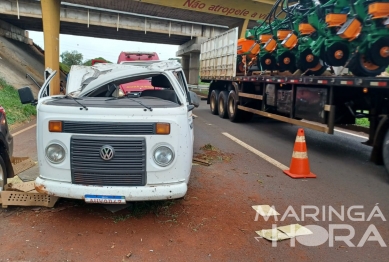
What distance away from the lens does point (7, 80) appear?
54.0ft

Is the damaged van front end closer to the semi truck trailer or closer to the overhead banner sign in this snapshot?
the semi truck trailer

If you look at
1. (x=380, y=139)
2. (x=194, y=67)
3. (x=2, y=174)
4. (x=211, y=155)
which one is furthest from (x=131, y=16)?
(x=2, y=174)

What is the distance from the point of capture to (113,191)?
3.51 metres

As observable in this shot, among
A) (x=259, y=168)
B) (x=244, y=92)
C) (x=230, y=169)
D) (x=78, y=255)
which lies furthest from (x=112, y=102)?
(x=244, y=92)

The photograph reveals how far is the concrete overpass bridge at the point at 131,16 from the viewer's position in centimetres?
2064

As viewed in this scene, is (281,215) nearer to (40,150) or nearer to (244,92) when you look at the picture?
(40,150)

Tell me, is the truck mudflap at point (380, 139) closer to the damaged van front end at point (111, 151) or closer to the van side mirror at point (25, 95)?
the damaged van front end at point (111, 151)

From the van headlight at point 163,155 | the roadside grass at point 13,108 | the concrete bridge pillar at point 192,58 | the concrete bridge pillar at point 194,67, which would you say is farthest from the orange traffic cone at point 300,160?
the concrete bridge pillar at point 194,67

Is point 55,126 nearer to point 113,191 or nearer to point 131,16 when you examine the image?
point 113,191

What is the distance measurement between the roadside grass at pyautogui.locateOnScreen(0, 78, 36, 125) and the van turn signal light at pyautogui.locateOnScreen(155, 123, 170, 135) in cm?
852

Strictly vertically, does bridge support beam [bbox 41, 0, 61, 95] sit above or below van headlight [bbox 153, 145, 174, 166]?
above

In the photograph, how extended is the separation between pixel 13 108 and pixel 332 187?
1081 centimetres

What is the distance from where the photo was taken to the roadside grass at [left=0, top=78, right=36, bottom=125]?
1099cm

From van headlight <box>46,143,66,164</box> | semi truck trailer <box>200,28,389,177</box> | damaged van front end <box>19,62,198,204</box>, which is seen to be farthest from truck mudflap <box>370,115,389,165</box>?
van headlight <box>46,143,66,164</box>
